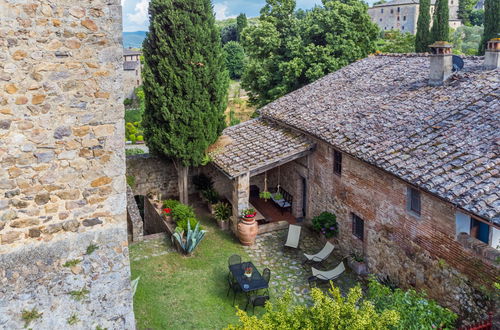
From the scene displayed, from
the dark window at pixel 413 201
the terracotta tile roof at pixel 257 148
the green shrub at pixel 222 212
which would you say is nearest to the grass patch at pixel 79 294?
the dark window at pixel 413 201

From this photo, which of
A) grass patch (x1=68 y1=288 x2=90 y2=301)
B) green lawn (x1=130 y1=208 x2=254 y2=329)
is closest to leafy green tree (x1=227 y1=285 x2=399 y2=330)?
grass patch (x1=68 y1=288 x2=90 y2=301)

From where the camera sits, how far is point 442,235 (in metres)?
9.10

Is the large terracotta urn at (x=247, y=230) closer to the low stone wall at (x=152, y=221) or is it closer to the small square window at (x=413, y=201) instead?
the low stone wall at (x=152, y=221)

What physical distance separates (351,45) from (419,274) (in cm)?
1475

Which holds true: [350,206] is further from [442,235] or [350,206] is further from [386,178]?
[442,235]

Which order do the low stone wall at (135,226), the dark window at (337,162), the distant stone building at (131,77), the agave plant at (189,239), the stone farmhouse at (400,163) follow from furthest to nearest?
1. the distant stone building at (131,77)
2. the low stone wall at (135,226)
3. the dark window at (337,162)
4. the agave plant at (189,239)
5. the stone farmhouse at (400,163)

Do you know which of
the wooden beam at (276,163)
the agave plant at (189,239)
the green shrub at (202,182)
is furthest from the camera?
the green shrub at (202,182)

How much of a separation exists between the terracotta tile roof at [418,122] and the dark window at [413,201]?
26.0 inches

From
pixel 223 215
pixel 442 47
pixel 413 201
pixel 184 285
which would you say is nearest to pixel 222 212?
pixel 223 215

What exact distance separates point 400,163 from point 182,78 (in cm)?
721

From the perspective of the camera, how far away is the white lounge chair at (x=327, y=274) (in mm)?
11156

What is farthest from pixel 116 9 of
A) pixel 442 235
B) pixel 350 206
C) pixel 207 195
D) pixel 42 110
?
pixel 207 195

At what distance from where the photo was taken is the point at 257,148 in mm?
14375

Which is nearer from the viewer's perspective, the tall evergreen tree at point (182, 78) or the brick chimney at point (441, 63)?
the brick chimney at point (441, 63)
